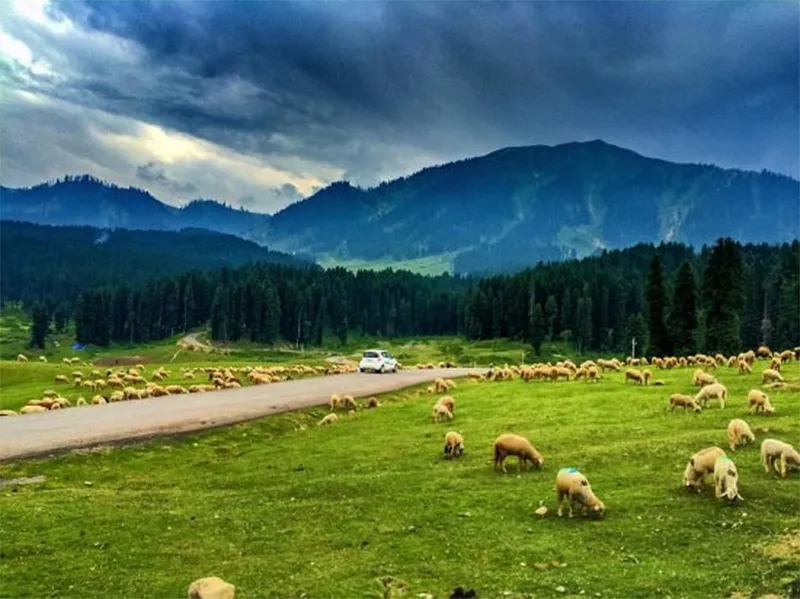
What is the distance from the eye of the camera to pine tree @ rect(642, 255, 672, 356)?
89688 millimetres

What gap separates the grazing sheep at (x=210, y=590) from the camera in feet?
38.1

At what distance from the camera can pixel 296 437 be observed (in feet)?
103

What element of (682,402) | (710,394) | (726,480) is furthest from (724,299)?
(726,480)

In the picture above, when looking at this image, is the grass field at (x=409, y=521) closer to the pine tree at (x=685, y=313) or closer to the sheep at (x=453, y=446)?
the sheep at (x=453, y=446)

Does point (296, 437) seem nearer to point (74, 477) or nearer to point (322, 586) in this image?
point (74, 477)

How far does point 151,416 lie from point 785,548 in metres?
30.6

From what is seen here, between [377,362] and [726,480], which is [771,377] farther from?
[377,362]

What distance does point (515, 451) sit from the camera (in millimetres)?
20625

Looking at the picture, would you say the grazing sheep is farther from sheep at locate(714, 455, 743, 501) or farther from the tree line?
the tree line

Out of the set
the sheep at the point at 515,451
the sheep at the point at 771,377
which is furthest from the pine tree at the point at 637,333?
the sheep at the point at 515,451

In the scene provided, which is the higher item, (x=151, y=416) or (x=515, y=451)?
(x=515, y=451)

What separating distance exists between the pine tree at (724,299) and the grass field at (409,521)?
5868 cm

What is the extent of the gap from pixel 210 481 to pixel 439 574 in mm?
11644

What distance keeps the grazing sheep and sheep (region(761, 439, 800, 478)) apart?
46.1 feet
